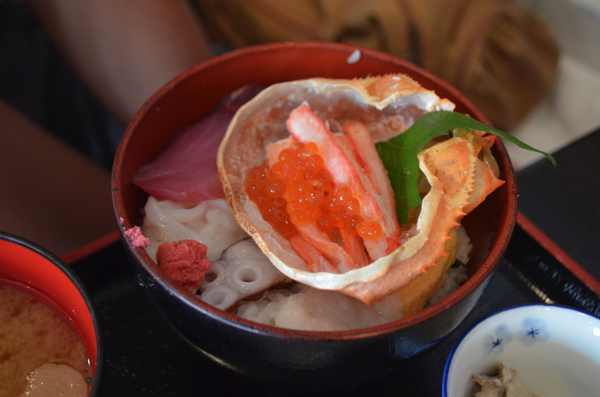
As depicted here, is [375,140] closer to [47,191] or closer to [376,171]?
[376,171]

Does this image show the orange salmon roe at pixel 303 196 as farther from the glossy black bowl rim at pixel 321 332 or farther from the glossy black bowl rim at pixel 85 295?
the glossy black bowl rim at pixel 85 295

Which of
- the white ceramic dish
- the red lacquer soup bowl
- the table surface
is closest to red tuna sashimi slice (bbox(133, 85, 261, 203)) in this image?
the red lacquer soup bowl

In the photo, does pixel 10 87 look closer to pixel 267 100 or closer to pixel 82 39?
pixel 82 39

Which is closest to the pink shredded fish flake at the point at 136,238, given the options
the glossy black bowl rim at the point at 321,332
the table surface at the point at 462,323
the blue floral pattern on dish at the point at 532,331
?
the glossy black bowl rim at the point at 321,332

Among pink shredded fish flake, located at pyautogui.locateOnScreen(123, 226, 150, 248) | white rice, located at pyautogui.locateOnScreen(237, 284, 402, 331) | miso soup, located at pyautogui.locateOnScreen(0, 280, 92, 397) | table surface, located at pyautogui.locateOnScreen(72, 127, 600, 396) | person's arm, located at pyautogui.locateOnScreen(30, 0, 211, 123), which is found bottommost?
table surface, located at pyautogui.locateOnScreen(72, 127, 600, 396)

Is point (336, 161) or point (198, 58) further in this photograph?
point (198, 58)

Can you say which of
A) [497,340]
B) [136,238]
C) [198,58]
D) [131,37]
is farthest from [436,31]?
[136,238]

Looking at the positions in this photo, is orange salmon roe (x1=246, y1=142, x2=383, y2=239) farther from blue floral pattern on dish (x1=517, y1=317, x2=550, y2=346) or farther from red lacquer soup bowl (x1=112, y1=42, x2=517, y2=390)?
blue floral pattern on dish (x1=517, y1=317, x2=550, y2=346)
